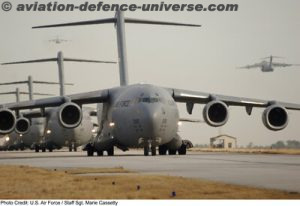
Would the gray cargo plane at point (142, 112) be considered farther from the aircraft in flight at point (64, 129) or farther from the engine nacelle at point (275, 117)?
the aircraft in flight at point (64, 129)

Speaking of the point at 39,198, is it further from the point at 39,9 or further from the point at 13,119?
the point at 13,119

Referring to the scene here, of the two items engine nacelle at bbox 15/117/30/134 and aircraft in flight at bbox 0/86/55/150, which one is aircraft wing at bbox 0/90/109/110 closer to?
engine nacelle at bbox 15/117/30/134

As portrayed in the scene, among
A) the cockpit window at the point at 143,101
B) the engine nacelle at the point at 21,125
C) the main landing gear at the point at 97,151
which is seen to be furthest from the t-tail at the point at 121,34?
the engine nacelle at the point at 21,125

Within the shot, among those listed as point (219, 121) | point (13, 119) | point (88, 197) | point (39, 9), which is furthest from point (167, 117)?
point (88, 197)

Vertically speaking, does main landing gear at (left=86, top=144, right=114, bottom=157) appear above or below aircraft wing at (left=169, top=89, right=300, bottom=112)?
below

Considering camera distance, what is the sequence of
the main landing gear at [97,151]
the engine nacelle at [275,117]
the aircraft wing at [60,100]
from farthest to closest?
the main landing gear at [97,151], the aircraft wing at [60,100], the engine nacelle at [275,117]

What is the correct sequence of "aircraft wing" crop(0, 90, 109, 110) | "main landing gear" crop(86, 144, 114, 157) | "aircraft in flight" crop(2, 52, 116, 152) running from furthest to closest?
"aircraft in flight" crop(2, 52, 116, 152) < "main landing gear" crop(86, 144, 114, 157) < "aircraft wing" crop(0, 90, 109, 110)

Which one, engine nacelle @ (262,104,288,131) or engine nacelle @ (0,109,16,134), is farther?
engine nacelle @ (262,104,288,131)

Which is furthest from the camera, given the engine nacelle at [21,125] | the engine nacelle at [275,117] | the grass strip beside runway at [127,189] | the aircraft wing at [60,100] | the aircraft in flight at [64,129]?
the aircraft in flight at [64,129]

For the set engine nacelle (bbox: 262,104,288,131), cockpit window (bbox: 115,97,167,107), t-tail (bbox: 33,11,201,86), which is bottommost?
engine nacelle (bbox: 262,104,288,131)

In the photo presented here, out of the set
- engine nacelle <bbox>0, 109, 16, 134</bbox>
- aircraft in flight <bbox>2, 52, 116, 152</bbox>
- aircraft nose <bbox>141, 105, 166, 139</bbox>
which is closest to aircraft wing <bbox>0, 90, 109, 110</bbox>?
engine nacelle <bbox>0, 109, 16, 134</bbox>

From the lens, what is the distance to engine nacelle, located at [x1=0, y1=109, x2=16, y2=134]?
2803 centimetres

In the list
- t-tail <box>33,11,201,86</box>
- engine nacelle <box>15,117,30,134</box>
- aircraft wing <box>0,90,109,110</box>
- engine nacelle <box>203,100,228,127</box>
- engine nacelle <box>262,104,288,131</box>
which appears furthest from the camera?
engine nacelle <box>15,117,30,134</box>

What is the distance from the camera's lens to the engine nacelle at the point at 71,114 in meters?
28.2
